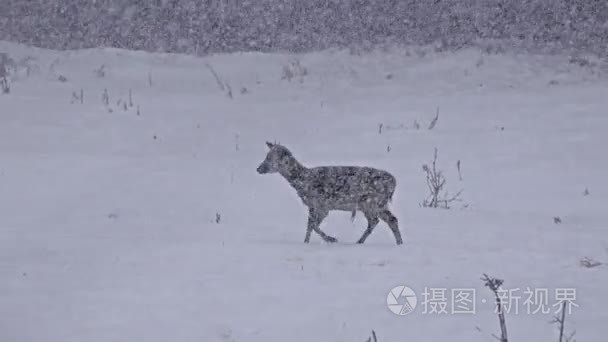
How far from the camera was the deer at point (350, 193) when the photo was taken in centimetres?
858

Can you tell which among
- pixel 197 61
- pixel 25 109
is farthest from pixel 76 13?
pixel 25 109

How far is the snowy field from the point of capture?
20.4 ft

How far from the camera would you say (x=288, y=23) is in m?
22.3

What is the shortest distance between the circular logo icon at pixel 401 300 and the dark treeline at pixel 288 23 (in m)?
14.7

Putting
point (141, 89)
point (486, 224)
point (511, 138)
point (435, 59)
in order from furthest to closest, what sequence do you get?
point (435, 59) < point (141, 89) < point (511, 138) < point (486, 224)

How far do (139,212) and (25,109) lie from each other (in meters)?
6.72

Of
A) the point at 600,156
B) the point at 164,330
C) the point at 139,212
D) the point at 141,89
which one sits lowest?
the point at 164,330

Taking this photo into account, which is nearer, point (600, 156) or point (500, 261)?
point (500, 261)

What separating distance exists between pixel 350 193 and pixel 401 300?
2284mm

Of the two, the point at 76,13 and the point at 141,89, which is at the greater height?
the point at 76,13

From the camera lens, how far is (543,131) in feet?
49.5

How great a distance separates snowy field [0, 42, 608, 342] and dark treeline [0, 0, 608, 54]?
1.06 metres

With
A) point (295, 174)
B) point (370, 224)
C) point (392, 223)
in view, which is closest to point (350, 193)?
point (370, 224)

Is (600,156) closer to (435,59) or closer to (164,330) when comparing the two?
(435,59)
